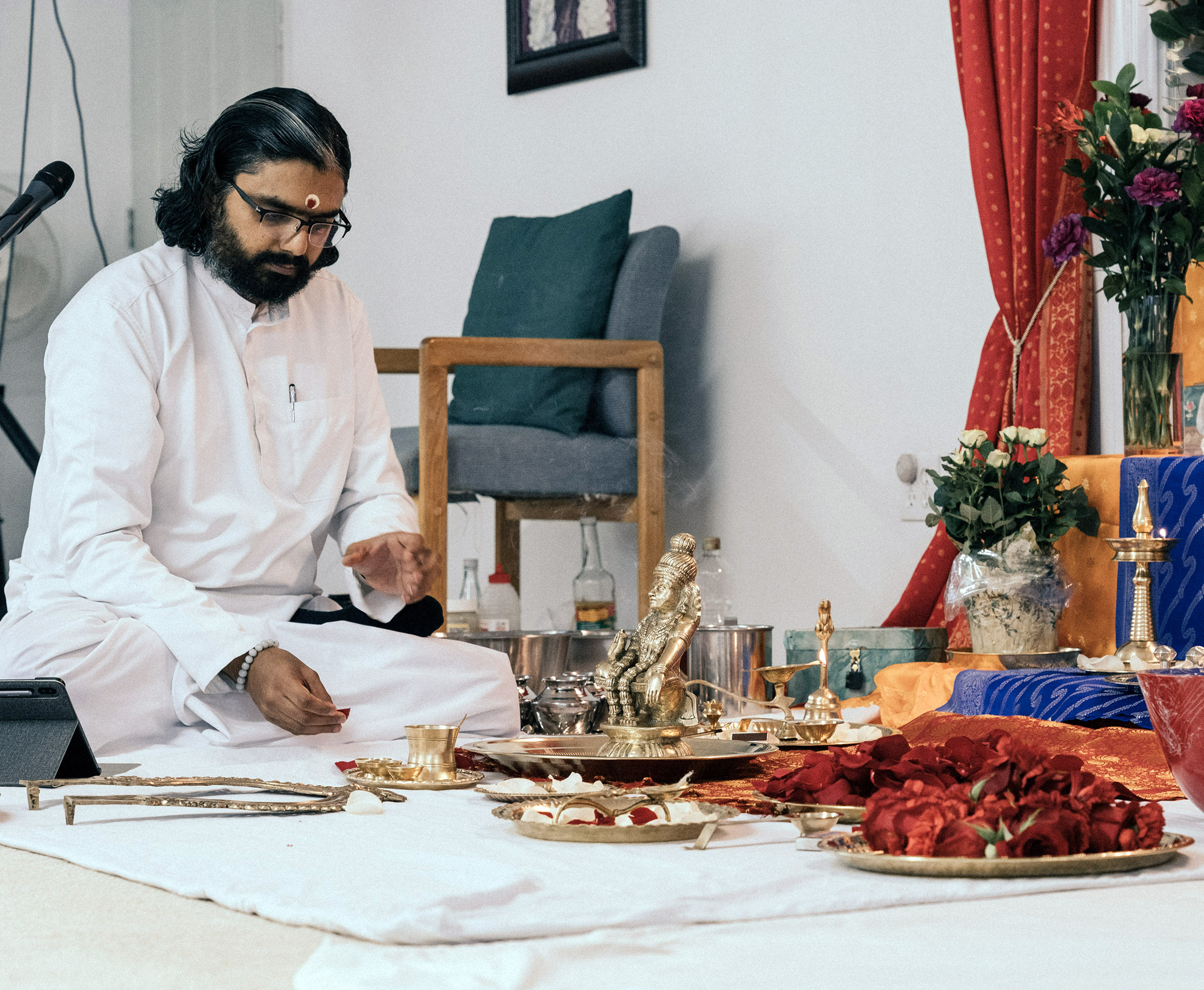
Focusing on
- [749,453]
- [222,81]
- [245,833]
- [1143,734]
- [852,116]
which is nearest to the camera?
[245,833]

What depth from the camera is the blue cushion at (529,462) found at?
11.1ft

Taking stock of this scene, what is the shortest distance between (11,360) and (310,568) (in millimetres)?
2150

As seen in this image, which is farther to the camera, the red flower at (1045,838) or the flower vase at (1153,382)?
the flower vase at (1153,382)

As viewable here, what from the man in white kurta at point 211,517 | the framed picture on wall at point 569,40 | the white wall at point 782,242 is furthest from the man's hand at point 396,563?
the framed picture on wall at point 569,40

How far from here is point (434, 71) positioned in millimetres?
4727

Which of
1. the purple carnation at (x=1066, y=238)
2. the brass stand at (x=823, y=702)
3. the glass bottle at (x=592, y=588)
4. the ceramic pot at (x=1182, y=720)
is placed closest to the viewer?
the ceramic pot at (x=1182, y=720)

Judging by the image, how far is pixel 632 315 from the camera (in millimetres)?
3635

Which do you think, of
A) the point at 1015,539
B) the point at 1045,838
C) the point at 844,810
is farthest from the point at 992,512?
the point at 1045,838

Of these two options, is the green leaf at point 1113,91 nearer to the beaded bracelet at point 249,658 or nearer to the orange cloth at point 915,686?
the orange cloth at point 915,686

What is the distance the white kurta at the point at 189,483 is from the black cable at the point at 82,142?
209 cm

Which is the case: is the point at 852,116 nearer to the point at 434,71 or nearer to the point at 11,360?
the point at 434,71

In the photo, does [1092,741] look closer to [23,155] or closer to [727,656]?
[727,656]

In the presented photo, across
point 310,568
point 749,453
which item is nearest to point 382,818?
point 310,568

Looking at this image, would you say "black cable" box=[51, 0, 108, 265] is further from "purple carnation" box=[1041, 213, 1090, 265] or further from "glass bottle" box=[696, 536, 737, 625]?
"purple carnation" box=[1041, 213, 1090, 265]
